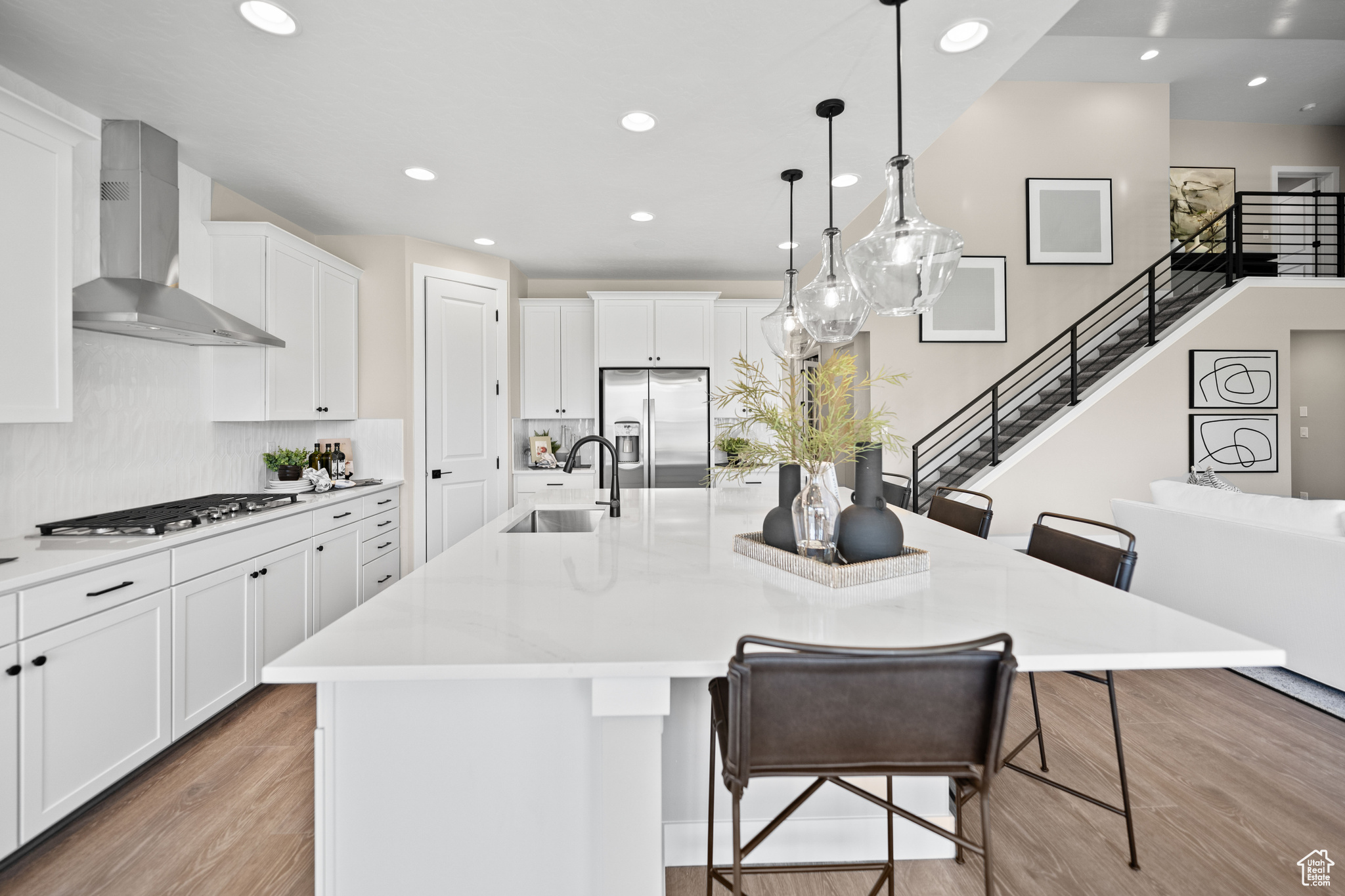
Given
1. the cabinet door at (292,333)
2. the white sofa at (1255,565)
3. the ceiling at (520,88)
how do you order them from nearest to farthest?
the ceiling at (520,88) < the white sofa at (1255,565) < the cabinet door at (292,333)

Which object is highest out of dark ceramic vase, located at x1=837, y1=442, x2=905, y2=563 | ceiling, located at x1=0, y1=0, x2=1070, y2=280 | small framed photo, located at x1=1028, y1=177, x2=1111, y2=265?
small framed photo, located at x1=1028, y1=177, x2=1111, y2=265

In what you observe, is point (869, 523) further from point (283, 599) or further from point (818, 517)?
point (283, 599)

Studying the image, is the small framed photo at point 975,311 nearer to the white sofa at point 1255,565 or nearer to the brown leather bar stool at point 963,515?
the white sofa at point 1255,565

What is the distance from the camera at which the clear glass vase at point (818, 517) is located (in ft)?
4.83

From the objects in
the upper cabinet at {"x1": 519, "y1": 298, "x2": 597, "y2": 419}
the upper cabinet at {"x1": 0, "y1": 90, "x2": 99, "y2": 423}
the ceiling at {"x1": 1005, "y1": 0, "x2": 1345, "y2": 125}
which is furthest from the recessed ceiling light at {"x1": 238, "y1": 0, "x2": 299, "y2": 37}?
the ceiling at {"x1": 1005, "y1": 0, "x2": 1345, "y2": 125}

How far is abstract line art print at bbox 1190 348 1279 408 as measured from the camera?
16.1ft

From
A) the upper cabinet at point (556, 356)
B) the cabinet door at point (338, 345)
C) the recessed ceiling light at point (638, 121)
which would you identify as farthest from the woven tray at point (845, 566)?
the upper cabinet at point (556, 356)

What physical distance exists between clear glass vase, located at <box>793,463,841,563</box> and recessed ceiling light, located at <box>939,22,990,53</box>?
59.7 inches

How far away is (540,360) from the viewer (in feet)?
17.2

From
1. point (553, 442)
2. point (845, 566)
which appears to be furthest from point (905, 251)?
point (553, 442)

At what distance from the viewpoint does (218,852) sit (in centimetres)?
171

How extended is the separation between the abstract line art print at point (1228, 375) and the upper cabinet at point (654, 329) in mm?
4044

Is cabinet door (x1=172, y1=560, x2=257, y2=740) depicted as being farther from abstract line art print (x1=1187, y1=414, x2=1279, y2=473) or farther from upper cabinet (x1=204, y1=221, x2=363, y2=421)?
abstract line art print (x1=1187, y1=414, x2=1279, y2=473)

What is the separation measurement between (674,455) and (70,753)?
3778 mm
